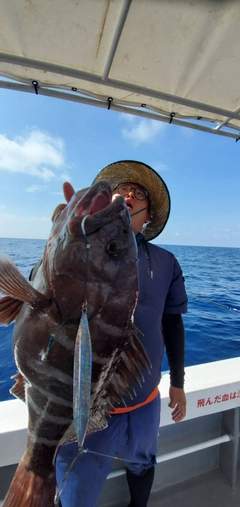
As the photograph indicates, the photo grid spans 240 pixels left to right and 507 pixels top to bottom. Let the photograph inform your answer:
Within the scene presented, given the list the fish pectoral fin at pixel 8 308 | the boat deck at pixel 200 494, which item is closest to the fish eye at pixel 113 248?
the fish pectoral fin at pixel 8 308

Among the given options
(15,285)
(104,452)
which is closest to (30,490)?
(104,452)

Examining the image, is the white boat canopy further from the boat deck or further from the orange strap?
the boat deck

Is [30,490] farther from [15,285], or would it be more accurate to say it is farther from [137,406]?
[15,285]

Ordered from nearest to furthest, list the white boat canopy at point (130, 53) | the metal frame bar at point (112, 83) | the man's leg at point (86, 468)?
the man's leg at point (86, 468), the white boat canopy at point (130, 53), the metal frame bar at point (112, 83)

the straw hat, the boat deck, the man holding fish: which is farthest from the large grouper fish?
the boat deck

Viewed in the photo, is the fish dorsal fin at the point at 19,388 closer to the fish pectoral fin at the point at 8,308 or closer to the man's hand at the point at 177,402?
the fish pectoral fin at the point at 8,308

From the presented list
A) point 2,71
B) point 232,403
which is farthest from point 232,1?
point 232,403

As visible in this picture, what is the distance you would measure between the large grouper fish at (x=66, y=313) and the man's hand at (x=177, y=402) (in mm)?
1233

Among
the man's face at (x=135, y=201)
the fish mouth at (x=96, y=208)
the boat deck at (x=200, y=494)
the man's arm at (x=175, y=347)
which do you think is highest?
the man's face at (x=135, y=201)

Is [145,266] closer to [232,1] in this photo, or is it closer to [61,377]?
[61,377]

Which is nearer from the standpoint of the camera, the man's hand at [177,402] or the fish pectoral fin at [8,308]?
the fish pectoral fin at [8,308]

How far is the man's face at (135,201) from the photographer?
2.03 m

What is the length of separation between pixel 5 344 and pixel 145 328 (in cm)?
464

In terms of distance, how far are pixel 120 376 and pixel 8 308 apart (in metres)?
0.65
